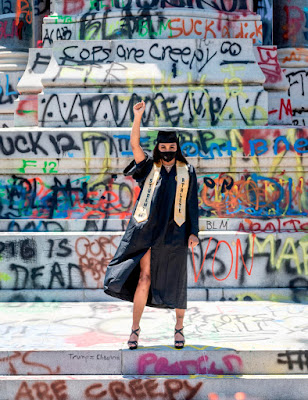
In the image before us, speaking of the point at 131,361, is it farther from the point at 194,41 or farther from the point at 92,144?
the point at 194,41

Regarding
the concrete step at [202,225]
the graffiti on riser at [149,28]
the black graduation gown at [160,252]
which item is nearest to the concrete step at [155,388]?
the black graduation gown at [160,252]

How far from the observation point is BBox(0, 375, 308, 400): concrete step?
568 cm

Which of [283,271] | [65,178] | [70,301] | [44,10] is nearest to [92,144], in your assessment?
[65,178]

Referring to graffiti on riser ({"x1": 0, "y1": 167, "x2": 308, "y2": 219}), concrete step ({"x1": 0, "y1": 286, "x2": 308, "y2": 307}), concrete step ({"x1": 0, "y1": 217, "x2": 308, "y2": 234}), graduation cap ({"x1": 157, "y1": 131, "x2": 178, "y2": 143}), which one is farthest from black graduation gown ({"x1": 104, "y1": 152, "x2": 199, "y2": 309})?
graffiti on riser ({"x1": 0, "y1": 167, "x2": 308, "y2": 219})

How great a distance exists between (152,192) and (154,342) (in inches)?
48.1

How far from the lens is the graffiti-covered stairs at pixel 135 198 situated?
5895 mm

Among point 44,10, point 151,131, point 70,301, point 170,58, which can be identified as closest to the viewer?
point 70,301

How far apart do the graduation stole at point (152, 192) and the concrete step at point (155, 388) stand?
1251 mm

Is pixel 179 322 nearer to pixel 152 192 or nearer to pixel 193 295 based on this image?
pixel 152 192

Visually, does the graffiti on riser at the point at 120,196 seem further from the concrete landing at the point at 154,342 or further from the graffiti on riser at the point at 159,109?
the concrete landing at the point at 154,342

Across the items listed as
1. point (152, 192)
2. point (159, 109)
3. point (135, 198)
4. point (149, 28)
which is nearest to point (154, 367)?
point (152, 192)

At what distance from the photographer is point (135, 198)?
8.81 m

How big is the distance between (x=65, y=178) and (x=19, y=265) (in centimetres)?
126

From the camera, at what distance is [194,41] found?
1006cm
